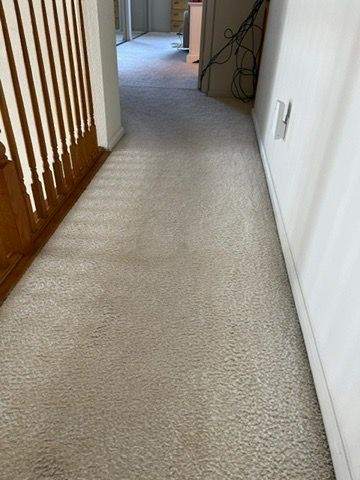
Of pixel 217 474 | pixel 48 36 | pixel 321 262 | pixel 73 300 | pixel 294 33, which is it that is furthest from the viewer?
pixel 294 33

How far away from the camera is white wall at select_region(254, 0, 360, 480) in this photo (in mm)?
681

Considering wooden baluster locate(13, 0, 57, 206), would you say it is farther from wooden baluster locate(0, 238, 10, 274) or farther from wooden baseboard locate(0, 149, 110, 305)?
wooden baluster locate(0, 238, 10, 274)

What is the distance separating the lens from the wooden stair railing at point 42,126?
1076 millimetres

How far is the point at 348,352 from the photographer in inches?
26.7

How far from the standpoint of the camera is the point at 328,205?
86 centimetres

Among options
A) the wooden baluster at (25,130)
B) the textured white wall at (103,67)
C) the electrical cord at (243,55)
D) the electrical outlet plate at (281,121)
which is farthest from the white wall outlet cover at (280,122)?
the electrical cord at (243,55)

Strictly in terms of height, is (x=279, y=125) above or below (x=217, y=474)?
above

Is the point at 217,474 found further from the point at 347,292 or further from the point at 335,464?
the point at 347,292

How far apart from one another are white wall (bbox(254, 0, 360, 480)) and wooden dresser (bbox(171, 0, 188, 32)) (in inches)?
215

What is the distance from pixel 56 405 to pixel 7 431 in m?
0.10

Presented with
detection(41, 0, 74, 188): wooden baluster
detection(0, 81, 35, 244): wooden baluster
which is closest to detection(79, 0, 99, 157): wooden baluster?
detection(41, 0, 74, 188): wooden baluster

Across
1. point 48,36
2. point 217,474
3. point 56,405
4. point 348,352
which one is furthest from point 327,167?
point 48,36

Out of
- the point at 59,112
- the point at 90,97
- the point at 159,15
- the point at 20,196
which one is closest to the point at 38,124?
the point at 59,112

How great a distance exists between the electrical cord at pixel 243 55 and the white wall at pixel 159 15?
3.97 meters
